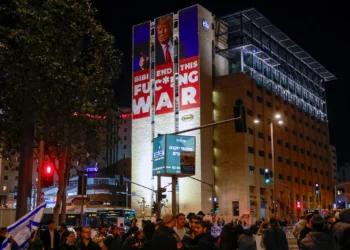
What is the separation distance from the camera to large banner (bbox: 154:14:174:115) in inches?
3140

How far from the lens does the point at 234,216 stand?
75188 mm

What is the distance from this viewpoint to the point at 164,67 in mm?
81000

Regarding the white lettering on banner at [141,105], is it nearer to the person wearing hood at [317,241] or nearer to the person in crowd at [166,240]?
the person in crowd at [166,240]

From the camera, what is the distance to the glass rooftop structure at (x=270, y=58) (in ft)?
279

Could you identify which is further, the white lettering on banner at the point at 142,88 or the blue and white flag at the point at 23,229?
the white lettering on banner at the point at 142,88

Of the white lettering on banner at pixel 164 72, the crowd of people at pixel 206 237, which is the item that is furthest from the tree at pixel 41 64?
the white lettering on banner at pixel 164 72

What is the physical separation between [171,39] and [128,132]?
47759 millimetres

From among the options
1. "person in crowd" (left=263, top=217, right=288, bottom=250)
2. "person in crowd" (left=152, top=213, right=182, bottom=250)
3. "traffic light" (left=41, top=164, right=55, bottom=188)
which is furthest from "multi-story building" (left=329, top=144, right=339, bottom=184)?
"person in crowd" (left=152, top=213, right=182, bottom=250)

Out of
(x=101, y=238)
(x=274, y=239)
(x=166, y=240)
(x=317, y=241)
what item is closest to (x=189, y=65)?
(x=274, y=239)

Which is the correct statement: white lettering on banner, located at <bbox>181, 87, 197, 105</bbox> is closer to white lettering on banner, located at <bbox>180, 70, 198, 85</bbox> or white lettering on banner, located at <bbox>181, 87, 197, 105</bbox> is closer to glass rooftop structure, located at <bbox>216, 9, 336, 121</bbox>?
white lettering on banner, located at <bbox>180, 70, 198, 85</bbox>

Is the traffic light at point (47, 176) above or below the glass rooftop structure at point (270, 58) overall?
below

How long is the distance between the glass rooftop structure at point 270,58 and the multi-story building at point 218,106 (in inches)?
10.1

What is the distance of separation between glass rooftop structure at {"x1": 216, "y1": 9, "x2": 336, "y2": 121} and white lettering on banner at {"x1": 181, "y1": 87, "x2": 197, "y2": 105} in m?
10.8

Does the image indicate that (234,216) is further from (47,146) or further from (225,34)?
(47,146)
